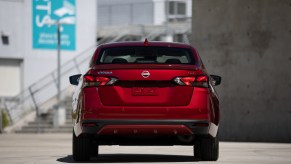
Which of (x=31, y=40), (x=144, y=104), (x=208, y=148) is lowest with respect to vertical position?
(x=31, y=40)

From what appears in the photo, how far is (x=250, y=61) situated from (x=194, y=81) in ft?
32.5

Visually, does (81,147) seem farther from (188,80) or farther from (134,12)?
(134,12)

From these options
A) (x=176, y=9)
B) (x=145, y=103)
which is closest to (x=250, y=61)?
(x=145, y=103)

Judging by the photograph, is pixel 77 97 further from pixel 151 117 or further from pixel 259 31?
pixel 259 31

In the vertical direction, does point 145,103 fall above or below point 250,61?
above

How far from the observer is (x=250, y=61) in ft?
71.8

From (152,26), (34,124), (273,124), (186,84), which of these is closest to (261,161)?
(186,84)

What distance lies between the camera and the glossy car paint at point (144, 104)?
12.0 meters

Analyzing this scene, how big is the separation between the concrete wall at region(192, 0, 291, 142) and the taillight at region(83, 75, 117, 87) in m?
9.72

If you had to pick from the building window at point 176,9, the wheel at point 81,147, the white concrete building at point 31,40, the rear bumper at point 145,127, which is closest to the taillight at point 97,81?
the rear bumper at point 145,127

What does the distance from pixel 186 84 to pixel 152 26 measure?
1349 inches

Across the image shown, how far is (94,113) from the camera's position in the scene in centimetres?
1205

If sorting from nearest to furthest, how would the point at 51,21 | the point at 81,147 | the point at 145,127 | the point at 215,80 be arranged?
the point at 145,127
the point at 81,147
the point at 215,80
the point at 51,21

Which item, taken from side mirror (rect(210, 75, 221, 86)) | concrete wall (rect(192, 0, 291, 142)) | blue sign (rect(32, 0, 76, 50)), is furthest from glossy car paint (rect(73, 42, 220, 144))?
blue sign (rect(32, 0, 76, 50))
